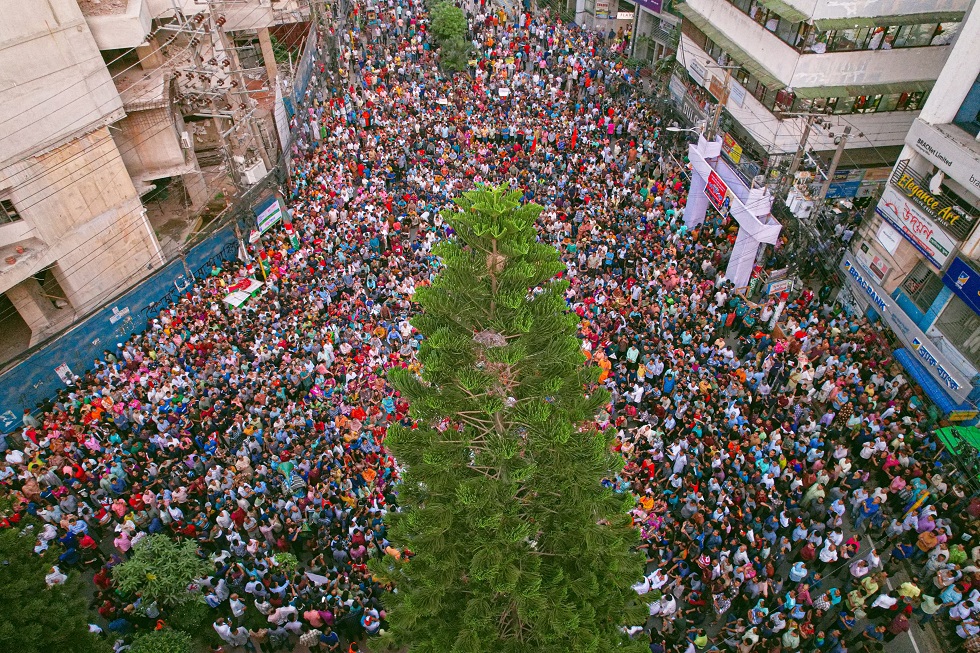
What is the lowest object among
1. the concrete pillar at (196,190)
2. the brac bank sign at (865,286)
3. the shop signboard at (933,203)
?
the concrete pillar at (196,190)

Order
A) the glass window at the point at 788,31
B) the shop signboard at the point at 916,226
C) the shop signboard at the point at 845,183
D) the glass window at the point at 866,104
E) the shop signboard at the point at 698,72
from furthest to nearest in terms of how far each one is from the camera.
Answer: the shop signboard at the point at 698,72 → the shop signboard at the point at 845,183 → the glass window at the point at 866,104 → the glass window at the point at 788,31 → the shop signboard at the point at 916,226

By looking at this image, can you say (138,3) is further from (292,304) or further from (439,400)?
(439,400)

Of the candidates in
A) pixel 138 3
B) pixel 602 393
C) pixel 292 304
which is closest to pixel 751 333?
pixel 602 393

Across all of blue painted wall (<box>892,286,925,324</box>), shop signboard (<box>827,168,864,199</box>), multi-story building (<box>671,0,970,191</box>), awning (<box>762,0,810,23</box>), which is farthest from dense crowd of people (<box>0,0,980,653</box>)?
awning (<box>762,0,810,23</box>)

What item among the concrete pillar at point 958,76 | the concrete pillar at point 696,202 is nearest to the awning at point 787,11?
the concrete pillar at point 958,76

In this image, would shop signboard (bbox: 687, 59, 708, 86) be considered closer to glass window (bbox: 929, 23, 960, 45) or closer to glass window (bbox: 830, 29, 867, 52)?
glass window (bbox: 830, 29, 867, 52)

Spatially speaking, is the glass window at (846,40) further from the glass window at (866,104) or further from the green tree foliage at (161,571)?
the green tree foliage at (161,571)
